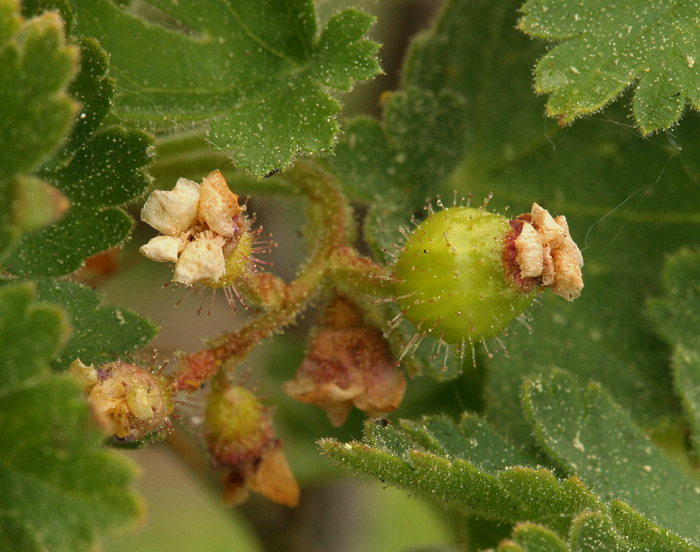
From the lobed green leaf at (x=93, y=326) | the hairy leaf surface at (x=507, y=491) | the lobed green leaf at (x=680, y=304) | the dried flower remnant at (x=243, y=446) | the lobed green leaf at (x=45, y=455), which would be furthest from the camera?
the lobed green leaf at (x=680, y=304)

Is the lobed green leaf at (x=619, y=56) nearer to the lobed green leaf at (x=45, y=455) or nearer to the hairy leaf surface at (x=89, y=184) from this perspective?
the hairy leaf surface at (x=89, y=184)

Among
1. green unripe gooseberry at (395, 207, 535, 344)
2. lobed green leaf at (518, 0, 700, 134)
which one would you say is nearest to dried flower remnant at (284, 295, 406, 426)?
green unripe gooseberry at (395, 207, 535, 344)

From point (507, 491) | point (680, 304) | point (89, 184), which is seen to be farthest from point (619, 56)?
point (89, 184)

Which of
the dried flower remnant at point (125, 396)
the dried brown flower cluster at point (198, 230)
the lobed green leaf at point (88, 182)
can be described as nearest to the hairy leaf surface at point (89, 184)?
the lobed green leaf at point (88, 182)

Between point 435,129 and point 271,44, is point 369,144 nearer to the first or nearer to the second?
point 435,129

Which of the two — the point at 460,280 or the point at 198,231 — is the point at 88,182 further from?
the point at 460,280
